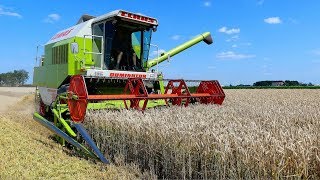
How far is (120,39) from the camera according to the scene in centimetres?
752

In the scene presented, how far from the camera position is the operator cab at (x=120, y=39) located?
7.21 metres

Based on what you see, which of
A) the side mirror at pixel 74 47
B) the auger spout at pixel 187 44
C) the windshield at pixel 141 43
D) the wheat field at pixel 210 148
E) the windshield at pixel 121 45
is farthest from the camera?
the auger spout at pixel 187 44

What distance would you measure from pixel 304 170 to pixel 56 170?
9.05ft

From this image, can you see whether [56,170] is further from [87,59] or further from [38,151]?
[87,59]

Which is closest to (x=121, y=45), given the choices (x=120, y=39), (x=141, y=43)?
(x=120, y=39)

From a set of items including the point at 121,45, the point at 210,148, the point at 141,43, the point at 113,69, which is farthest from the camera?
the point at 141,43

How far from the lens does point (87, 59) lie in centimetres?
738

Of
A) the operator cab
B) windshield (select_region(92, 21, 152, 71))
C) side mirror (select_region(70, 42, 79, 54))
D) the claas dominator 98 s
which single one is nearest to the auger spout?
the claas dominator 98 s

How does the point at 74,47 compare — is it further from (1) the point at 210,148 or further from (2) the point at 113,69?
(1) the point at 210,148

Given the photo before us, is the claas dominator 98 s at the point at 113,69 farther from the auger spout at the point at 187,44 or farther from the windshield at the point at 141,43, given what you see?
the auger spout at the point at 187,44

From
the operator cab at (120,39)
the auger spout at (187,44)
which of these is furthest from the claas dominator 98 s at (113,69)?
the auger spout at (187,44)

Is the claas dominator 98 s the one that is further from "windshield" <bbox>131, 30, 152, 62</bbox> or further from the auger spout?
the auger spout

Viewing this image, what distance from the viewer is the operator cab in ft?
23.6

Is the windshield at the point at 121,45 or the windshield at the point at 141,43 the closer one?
the windshield at the point at 121,45
